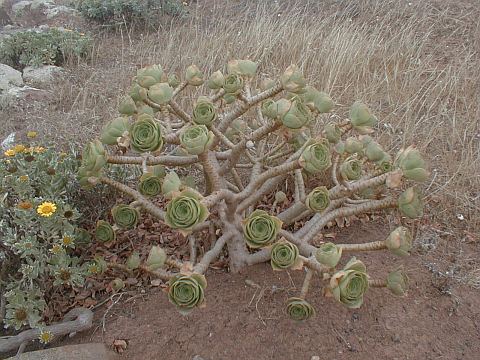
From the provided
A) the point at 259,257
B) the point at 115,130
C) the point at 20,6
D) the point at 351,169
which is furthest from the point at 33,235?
the point at 20,6

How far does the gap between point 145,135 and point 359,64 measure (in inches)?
110

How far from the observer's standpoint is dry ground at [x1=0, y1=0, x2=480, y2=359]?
198cm

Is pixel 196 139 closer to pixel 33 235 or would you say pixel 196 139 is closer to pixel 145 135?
pixel 145 135

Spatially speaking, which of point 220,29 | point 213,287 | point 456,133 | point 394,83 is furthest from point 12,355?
point 220,29

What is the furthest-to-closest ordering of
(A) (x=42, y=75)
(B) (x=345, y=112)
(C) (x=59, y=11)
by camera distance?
(C) (x=59, y=11)
(A) (x=42, y=75)
(B) (x=345, y=112)

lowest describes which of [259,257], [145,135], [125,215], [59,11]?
[59,11]

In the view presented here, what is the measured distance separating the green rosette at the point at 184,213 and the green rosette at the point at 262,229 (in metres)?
0.16

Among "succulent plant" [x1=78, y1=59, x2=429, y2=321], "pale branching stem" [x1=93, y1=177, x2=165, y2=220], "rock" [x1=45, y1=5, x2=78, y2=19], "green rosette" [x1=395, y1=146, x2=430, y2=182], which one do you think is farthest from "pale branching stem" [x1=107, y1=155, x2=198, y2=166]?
"rock" [x1=45, y1=5, x2=78, y2=19]

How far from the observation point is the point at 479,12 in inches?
201

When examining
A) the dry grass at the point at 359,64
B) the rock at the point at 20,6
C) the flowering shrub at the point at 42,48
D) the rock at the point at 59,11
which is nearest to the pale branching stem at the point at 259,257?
the dry grass at the point at 359,64

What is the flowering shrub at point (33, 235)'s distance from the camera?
2074mm

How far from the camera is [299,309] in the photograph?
183cm

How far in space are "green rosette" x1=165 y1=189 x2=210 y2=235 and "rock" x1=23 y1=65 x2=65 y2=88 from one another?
3.40m

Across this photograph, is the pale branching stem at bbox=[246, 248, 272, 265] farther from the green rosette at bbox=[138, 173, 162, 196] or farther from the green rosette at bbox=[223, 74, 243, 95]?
the green rosette at bbox=[223, 74, 243, 95]
